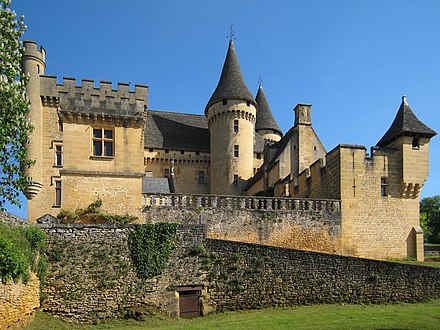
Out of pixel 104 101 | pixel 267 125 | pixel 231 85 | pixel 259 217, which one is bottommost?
pixel 259 217

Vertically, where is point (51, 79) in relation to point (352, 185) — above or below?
above

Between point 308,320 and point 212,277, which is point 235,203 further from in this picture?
point 308,320

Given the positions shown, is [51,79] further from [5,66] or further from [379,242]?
[379,242]

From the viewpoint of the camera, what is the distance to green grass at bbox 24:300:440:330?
13.2 meters

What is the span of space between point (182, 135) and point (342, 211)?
21.4 metres

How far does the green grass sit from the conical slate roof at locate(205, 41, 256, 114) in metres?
26.1

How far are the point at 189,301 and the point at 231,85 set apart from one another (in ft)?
88.1

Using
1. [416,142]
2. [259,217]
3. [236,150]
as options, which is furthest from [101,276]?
[236,150]

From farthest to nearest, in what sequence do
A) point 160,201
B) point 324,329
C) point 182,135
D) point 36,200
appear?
point 182,135, point 36,200, point 160,201, point 324,329

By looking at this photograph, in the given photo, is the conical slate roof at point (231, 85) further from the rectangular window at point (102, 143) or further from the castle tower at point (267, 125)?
the rectangular window at point (102, 143)

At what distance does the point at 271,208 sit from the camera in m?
24.5

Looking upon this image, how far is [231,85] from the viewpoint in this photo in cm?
4053

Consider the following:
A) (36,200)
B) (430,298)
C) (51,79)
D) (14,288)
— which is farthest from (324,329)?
(51,79)

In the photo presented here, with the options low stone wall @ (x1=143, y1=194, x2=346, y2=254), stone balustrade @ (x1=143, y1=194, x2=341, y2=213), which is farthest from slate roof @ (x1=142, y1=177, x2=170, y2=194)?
low stone wall @ (x1=143, y1=194, x2=346, y2=254)
